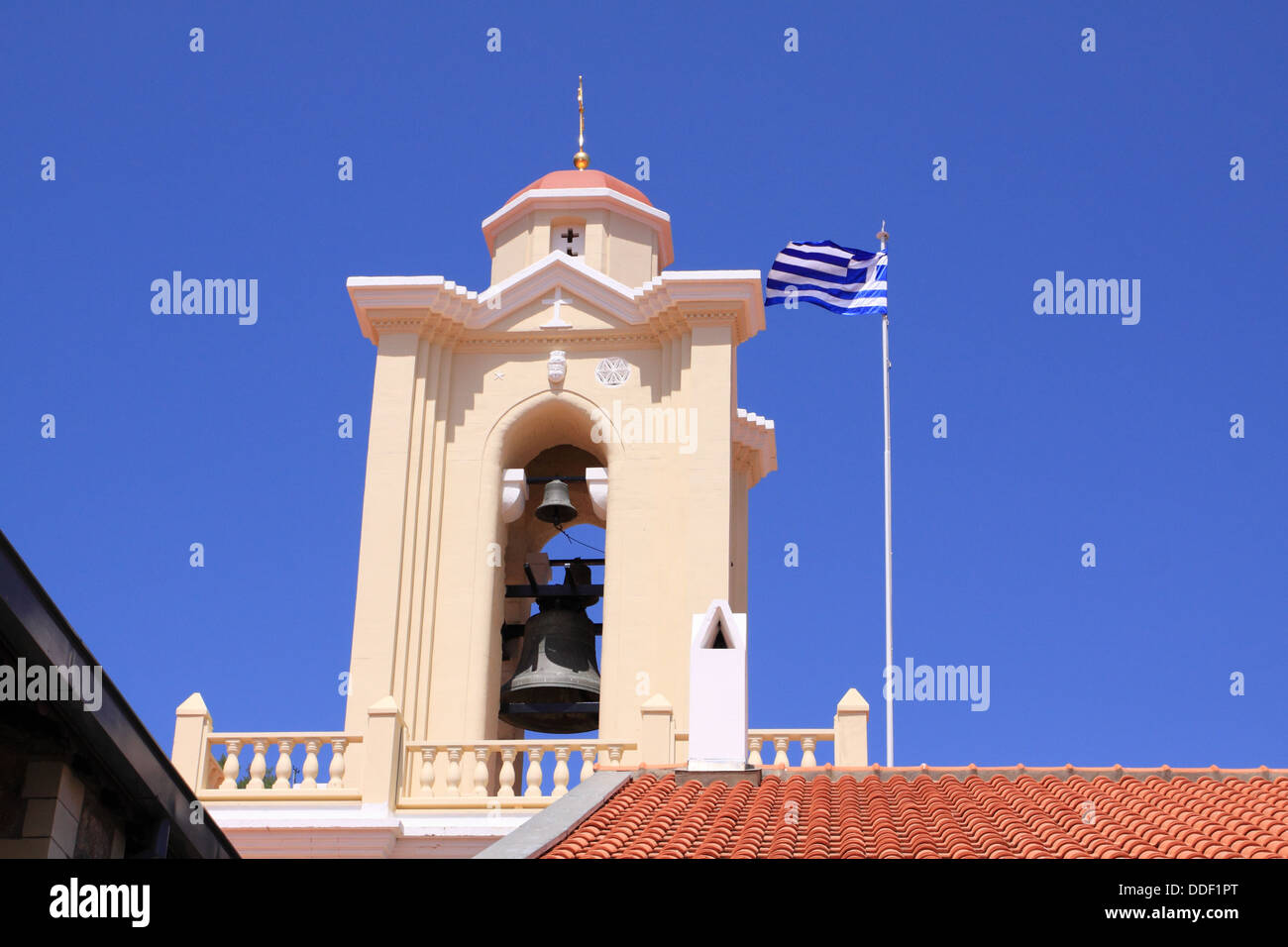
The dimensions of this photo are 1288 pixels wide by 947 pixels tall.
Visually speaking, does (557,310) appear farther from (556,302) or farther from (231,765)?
(231,765)

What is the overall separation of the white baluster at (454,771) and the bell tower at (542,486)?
0.98 metres

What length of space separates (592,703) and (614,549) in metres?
1.89

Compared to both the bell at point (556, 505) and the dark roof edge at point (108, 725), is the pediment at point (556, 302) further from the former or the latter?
the dark roof edge at point (108, 725)

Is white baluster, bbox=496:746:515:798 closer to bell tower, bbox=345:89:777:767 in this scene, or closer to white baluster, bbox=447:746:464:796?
white baluster, bbox=447:746:464:796

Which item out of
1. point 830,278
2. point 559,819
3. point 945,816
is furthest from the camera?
point 830,278

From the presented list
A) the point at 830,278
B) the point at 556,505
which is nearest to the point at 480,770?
the point at 556,505

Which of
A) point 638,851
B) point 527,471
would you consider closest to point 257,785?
point 527,471

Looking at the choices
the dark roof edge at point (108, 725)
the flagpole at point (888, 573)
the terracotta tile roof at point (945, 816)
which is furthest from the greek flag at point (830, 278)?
the dark roof edge at point (108, 725)

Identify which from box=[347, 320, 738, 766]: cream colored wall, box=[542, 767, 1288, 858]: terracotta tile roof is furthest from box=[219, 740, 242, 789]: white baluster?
box=[542, 767, 1288, 858]: terracotta tile roof

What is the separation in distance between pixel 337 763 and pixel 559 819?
729 cm

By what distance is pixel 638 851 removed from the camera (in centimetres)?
1285

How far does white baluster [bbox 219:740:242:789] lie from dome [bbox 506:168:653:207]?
8.68 meters

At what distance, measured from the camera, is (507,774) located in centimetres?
2055
